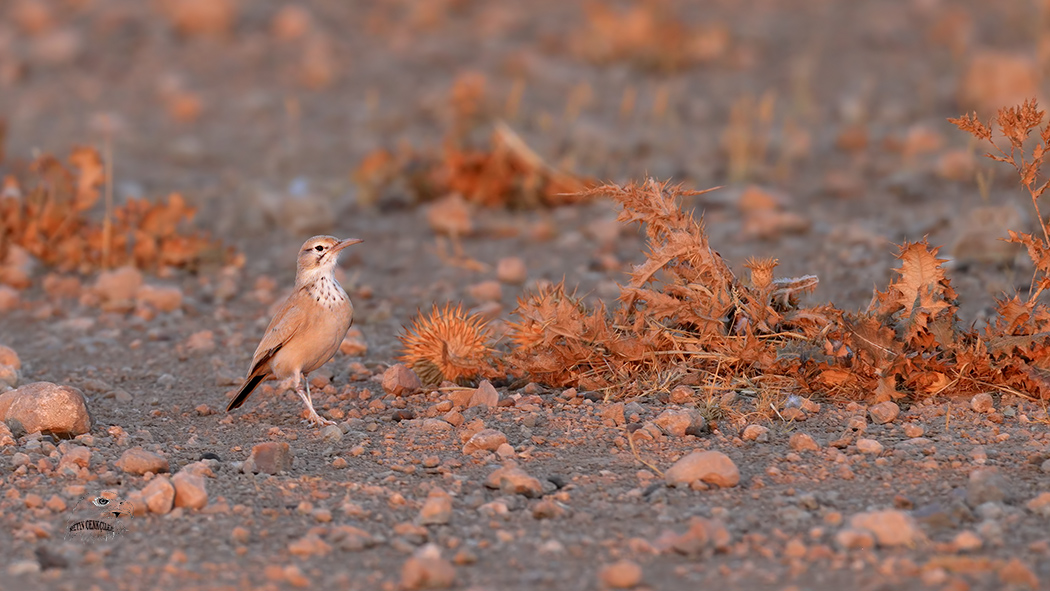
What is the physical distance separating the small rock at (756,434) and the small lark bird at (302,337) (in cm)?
190

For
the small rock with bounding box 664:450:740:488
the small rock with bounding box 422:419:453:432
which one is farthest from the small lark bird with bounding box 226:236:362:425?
the small rock with bounding box 664:450:740:488

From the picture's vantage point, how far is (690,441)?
471 centimetres

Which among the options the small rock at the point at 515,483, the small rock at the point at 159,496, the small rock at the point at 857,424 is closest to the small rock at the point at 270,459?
the small rock at the point at 159,496

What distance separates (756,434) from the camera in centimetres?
475

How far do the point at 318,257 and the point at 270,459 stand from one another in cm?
147

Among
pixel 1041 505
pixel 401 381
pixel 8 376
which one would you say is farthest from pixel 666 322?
pixel 8 376

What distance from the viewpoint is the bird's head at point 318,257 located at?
19.0 ft

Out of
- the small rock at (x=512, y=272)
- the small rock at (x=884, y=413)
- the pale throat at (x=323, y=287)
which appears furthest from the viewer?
the small rock at (x=512, y=272)

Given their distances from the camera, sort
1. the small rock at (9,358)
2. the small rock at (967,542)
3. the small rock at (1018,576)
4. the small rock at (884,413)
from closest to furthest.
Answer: the small rock at (1018,576) → the small rock at (967,542) → the small rock at (884,413) → the small rock at (9,358)

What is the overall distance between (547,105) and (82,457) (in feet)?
26.0

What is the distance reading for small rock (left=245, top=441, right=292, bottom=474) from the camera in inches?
180

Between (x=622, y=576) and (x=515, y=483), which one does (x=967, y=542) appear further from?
(x=515, y=483)

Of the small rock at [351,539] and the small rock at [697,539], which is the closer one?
the small rock at [697,539]

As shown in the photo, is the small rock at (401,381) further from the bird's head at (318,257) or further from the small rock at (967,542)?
the small rock at (967,542)
